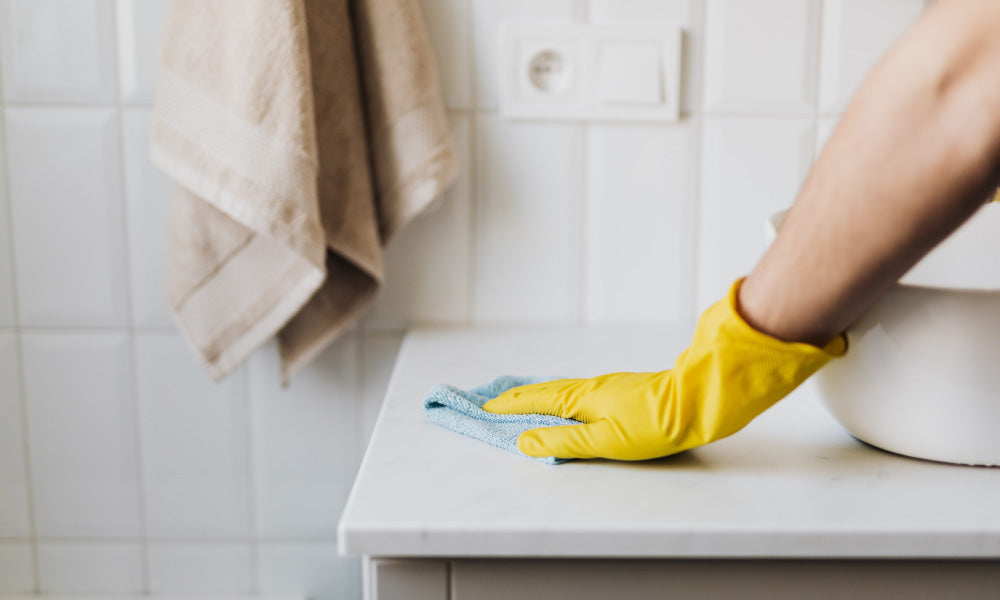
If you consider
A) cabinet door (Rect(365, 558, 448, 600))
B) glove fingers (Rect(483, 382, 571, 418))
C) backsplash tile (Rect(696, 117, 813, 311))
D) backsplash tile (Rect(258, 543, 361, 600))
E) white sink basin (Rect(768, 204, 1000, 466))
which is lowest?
backsplash tile (Rect(258, 543, 361, 600))

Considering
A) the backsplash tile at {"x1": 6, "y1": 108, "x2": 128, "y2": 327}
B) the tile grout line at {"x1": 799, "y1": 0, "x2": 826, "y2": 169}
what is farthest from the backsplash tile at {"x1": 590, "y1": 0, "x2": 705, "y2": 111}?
the backsplash tile at {"x1": 6, "y1": 108, "x2": 128, "y2": 327}

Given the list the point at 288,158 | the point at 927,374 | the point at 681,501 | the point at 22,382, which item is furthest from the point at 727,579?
the point at 22,382

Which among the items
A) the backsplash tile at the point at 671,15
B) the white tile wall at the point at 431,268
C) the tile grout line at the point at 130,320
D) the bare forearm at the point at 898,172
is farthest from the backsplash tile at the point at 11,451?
the bare forearm at the point at 898,172

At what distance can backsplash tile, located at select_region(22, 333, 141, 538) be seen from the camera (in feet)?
3.29

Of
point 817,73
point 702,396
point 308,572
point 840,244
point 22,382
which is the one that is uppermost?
point 817,73

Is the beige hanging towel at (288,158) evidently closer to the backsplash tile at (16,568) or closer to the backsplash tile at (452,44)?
the backsplash tile at (452,44)

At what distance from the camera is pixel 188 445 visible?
103 centimetres

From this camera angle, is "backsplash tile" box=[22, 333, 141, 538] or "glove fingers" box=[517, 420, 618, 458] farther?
"backsplash tile" box=[22, 333, 141, 538]

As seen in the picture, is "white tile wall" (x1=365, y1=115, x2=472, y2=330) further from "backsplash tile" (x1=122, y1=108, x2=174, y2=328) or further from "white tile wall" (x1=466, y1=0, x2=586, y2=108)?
"backsplash tile" (x1=122, y1=108, x2=174, y2=328)

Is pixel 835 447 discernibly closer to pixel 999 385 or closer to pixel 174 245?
pixel 999 385

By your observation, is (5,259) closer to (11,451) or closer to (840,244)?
(11,451)

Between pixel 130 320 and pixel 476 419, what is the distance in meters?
0.56

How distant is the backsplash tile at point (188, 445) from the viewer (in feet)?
3.32

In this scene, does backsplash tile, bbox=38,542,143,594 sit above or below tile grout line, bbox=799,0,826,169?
below
